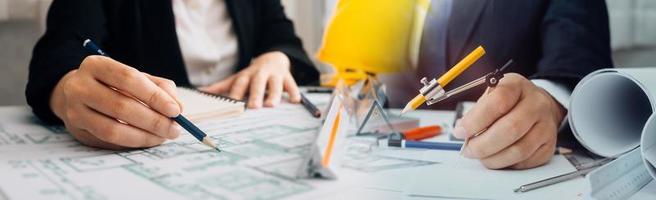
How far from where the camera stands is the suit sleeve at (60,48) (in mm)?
345

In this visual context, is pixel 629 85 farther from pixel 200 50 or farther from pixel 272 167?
pixel 200 50

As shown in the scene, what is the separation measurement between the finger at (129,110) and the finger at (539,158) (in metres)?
0.19

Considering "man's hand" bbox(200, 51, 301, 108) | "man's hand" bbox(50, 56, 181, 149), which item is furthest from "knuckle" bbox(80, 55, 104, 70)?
"man's hand" bbox(200, 51, 301, 108)

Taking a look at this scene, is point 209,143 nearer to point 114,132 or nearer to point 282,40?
point 114,132

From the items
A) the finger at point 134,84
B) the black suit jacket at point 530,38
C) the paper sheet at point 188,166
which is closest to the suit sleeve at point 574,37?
the black suit jacket at point 530,38

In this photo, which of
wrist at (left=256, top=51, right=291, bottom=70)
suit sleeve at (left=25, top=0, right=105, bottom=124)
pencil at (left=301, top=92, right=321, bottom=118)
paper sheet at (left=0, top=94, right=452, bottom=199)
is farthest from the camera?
wrist at (left=256, top=51, right=291, bottom=70)

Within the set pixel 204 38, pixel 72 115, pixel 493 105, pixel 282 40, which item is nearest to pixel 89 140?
pixel 72 115

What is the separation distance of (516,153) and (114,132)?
0.22 m

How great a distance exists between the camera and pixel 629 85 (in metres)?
0.29

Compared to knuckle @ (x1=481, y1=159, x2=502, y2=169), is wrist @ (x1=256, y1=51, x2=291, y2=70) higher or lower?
higher

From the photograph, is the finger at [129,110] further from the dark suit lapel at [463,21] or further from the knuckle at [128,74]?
the dark suit lapel at [463,21]

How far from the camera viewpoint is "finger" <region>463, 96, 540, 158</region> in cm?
28

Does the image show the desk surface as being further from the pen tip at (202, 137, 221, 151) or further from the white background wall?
the white background wall

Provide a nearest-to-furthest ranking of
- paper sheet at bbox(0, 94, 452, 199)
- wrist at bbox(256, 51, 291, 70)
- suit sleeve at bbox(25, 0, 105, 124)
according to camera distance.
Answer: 1. paper sheet at bbox(0, 94, 452, 199)
2. suit sleeve at bbox(25, 0, 105, 124)
3. wrist at bbox(256, 51, 291, 70)
